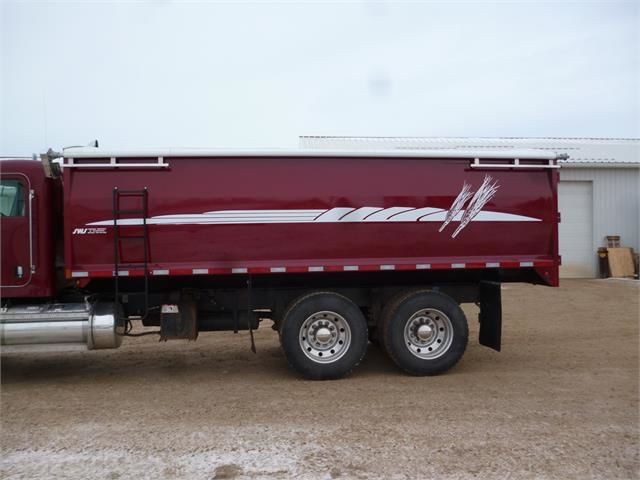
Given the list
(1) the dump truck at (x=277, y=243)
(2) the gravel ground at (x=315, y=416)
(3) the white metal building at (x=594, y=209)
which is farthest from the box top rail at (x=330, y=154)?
(3) the white metal building at (x=594, y=209)

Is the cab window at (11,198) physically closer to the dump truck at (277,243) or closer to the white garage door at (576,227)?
the dump truck at (277,243)

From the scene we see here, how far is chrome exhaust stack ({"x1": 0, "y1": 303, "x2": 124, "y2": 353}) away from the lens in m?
7.58

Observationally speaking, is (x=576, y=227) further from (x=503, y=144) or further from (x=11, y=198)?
(x=11, y=198)

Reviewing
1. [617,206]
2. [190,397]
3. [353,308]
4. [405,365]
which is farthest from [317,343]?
[617,206]

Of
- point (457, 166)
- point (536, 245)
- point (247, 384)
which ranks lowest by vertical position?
point (247, 384)

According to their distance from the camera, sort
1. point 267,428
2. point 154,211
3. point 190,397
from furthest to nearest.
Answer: point 154,211, point 190,397, point 267,428

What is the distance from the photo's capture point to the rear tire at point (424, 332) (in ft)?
26.1

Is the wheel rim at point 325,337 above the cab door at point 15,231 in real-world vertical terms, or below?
below

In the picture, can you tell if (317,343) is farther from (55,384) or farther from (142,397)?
(55,384)

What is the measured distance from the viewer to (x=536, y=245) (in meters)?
8.23

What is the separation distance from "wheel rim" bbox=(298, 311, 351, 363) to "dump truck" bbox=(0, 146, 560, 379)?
0.05 ft

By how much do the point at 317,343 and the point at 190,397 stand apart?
1.77 metres

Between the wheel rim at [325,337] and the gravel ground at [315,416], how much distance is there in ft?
1.21

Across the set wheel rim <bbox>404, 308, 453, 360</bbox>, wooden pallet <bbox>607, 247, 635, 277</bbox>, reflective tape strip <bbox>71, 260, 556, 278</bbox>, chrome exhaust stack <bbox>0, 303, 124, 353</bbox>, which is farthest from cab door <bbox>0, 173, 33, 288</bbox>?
wooden pallet <bbox>607, 247, 635, 277</bbox>
